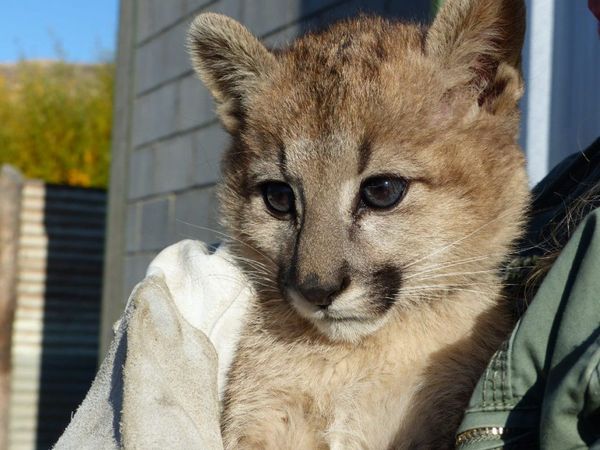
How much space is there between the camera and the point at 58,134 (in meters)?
14.3

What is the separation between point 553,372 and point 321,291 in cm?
76

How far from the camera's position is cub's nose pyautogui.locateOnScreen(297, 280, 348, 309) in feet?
7.38

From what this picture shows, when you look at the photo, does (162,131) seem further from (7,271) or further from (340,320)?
(340,320)

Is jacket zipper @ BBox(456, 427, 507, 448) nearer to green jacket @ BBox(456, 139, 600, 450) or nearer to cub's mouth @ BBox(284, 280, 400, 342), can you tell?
green jacket @ BBox(456, 139, 600, 450)

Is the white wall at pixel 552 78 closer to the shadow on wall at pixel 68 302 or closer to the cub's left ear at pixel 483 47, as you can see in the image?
the cub's left ear at pixel 483 47

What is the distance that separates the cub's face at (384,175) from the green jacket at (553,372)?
2.03 ft

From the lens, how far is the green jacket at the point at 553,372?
5.08ft

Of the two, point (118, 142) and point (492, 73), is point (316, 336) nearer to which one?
point (492, 73)

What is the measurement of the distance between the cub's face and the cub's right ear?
17cm

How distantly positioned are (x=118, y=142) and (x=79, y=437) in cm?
578

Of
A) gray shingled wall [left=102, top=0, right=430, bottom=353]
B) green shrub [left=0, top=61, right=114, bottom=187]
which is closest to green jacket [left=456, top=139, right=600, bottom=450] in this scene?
gray shingled wall [left=102, top=0, right=430, bottom=353]

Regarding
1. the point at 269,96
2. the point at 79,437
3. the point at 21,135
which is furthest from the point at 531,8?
the point at 21,135

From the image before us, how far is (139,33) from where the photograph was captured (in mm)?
7449

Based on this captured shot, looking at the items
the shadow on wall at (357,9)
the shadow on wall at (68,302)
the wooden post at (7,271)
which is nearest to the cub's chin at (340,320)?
the shadow on wall at (357,9)
